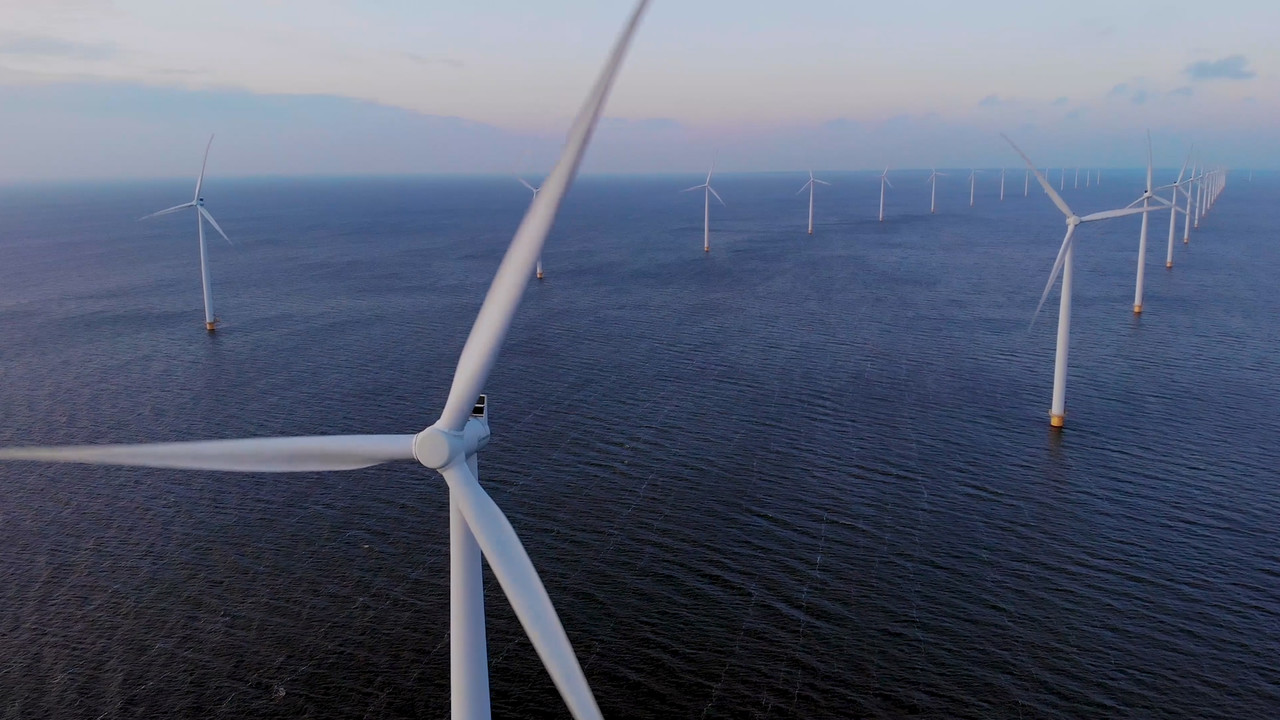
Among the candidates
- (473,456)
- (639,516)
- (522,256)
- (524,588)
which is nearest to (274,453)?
(473,456)

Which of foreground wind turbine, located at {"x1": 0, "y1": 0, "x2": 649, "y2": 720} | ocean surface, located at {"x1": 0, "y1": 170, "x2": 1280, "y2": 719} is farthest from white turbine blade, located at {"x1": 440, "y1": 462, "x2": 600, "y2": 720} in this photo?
ocean surface, located at {"x1": 0, "y1": 170, "x2": 1280, "y2": 719}

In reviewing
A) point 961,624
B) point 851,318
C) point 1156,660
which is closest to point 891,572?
point 961,624

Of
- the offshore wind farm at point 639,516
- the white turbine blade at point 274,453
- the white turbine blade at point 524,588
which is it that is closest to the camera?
the white turbine blade at point 524,588

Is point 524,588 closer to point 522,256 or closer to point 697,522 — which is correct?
point 522,256

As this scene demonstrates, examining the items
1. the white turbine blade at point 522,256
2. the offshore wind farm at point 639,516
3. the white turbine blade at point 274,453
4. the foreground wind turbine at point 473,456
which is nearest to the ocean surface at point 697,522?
the offshore wind farm at point 639,516

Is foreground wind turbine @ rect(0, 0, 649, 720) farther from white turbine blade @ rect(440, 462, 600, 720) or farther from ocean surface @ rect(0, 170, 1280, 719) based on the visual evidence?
ocean surface @ rect(0, 170, 1280, 719)

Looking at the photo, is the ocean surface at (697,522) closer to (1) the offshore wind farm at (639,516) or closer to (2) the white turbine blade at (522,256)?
(1) the offshore wind farm at (639,516)

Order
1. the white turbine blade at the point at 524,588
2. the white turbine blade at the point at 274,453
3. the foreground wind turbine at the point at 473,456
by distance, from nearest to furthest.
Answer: the white turbine blade at the point at 524,588 < the foreground wind turbine at the point at 473,456 < the white turbine blade at the point at 274,453
